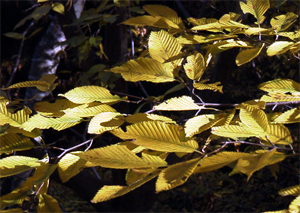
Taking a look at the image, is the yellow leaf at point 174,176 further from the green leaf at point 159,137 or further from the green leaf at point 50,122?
the green leaf at point 50,122

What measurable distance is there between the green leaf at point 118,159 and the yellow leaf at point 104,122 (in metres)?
0.15

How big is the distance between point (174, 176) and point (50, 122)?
0.33m

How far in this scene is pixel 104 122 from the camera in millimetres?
709

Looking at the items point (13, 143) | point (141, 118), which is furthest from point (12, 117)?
point (141, 118)

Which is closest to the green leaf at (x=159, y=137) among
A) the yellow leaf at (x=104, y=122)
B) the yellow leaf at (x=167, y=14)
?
the yellow leaf at (x=104, y=122)

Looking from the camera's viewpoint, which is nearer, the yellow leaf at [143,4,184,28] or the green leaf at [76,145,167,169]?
the green leaf at [76,145,167,169]

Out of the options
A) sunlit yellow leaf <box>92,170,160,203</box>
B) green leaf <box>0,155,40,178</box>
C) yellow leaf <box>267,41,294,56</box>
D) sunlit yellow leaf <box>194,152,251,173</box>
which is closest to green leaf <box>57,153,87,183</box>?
green leaf <box>0,155,40,178</box>

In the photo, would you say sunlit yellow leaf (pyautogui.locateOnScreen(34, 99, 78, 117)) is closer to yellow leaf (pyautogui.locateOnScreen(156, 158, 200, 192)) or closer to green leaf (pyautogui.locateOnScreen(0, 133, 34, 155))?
green leaf (pyautogui.locateOnScreen(0, 133, 34, 155))

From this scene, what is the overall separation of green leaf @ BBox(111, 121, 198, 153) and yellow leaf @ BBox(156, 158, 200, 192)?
4cm

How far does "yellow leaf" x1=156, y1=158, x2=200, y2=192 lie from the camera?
0.50m

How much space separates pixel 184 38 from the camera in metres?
0.84

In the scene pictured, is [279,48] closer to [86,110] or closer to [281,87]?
[281,87]

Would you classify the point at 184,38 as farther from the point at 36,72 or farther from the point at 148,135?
the point at 36,72

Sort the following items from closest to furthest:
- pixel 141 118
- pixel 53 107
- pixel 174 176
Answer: pixel 174 176, pixel 141 118, pixel 53 107
